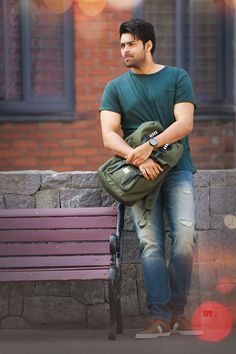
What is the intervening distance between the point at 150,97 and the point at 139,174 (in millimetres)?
482

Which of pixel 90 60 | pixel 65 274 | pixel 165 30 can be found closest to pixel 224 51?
pixel 165 30

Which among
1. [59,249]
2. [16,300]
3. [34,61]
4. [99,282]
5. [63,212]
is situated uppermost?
[34,61]

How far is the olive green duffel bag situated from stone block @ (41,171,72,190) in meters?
0.60

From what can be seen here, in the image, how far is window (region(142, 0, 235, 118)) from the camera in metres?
9.84

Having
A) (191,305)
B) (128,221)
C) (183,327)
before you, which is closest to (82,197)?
(128,221)

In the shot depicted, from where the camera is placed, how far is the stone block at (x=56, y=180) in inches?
237

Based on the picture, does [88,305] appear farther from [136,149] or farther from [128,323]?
[136,149]

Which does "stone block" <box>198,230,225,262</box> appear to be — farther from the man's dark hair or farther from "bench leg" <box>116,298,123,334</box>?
the man's dark hair

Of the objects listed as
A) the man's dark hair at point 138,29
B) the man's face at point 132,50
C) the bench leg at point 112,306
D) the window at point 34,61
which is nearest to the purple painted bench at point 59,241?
the bench leg at point 112,306

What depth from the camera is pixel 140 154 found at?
5.40 meters

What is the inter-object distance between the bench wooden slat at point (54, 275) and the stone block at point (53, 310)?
1.46ft

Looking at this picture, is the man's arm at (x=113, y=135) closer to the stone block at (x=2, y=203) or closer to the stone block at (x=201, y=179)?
the stone block at (x=201, y=179)

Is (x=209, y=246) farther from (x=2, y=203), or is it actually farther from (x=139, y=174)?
(x=2, y=203)

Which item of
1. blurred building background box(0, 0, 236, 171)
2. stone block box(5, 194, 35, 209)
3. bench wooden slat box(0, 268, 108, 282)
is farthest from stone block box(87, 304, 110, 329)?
blurred building background box(0, 0, 236, 171)
